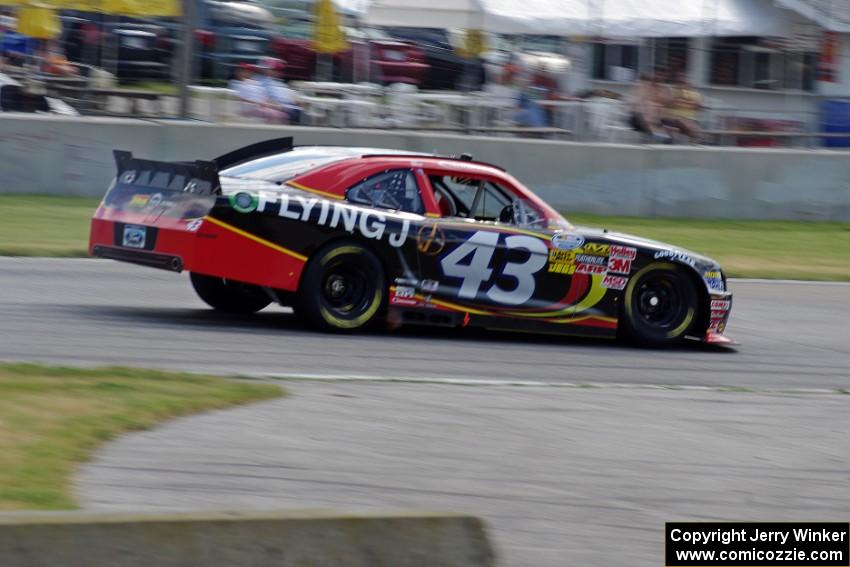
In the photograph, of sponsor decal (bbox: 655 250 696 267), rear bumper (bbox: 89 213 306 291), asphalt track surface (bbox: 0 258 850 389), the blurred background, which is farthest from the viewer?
the blurred background

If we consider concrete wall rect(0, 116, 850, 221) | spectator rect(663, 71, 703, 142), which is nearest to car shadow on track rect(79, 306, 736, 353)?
concrete wall rect(0, 116, 850, 221)

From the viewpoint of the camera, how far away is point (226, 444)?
6.71m

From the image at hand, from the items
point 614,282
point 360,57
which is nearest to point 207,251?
point 614,282

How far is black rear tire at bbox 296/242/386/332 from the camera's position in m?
10.1

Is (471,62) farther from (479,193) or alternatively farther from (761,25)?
(479,193)

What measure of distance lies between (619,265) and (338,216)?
2.41 m

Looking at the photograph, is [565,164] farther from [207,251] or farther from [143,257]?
[143,257]

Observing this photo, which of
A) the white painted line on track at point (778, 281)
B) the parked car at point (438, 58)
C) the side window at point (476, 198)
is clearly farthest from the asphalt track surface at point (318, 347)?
the parked car at point (438, 58)

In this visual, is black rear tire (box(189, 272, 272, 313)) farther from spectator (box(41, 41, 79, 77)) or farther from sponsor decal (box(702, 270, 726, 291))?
spectator (box(41, 41, 79, 77))

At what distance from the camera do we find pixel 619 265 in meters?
11.0

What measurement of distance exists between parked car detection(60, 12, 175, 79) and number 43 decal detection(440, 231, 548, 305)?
487 inches

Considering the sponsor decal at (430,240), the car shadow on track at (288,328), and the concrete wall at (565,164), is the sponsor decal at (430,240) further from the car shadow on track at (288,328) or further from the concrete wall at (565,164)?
the concrete wall at (565,164)

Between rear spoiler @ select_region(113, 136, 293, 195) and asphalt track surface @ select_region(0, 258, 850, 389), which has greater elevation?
rear spoiler @ select_region(113, 136, 293, 195)

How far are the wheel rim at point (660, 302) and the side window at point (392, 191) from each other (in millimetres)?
2099
